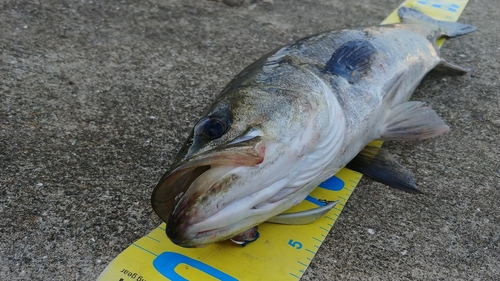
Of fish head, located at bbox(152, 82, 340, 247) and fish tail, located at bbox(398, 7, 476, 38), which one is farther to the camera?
fish tail, located at bbox(398, 7, 476, 38)

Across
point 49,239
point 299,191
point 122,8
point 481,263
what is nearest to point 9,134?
point 49,239

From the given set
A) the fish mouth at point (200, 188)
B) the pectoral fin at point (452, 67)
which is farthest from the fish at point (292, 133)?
the pectoral fin at point (452, 67)

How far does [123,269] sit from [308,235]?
889 millimetres

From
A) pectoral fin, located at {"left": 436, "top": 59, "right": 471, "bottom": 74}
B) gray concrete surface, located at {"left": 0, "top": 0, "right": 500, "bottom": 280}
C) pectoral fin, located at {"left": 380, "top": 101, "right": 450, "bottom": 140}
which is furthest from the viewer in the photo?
pectoral fin, located at {"left": 436, "top": 59, "right": 471, "bottom": 74}

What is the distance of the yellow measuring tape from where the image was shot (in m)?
1.90

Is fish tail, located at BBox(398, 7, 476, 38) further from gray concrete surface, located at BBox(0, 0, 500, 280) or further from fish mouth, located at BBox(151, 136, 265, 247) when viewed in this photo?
fish mouth, located at BBox(151, 136, 265, 247)

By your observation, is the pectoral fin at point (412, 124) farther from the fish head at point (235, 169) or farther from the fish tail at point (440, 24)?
the fish tail at point (440, 24)

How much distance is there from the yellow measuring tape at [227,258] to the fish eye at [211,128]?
0.57 metres

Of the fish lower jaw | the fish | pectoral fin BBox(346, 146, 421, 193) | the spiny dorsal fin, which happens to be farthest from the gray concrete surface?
the spiny dorsal fin

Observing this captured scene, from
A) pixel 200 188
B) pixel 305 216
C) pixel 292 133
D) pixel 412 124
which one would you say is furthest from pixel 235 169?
pixel 412 124

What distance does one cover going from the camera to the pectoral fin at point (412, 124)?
276 centimetres

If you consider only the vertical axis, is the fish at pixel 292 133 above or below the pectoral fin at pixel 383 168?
above

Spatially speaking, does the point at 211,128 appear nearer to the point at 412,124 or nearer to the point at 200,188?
the point at 200,188

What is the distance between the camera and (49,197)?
2262 mm
